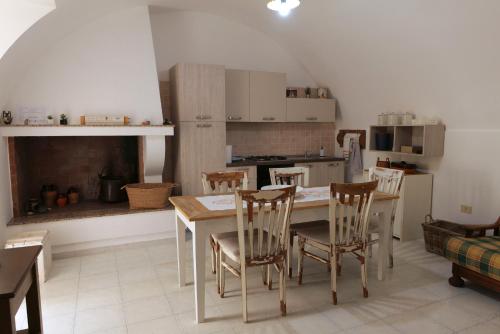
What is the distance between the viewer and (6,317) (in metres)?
1.31

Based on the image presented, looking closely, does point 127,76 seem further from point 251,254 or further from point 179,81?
point 251,254

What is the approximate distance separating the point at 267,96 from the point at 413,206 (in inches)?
89.7

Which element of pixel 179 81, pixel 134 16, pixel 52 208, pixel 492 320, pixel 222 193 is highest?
pixel 134 16

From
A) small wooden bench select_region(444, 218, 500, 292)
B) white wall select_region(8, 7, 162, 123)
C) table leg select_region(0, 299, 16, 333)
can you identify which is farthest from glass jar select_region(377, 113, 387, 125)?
table leg select_region(0, 299, 16, 333)

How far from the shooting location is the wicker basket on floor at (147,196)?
3.92 metres

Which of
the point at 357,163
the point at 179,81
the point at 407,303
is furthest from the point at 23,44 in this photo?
the point at 357,163

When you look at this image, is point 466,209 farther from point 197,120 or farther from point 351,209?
point 197,120

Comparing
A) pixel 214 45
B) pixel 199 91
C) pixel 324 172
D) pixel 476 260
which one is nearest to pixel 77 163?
pixel 199 91

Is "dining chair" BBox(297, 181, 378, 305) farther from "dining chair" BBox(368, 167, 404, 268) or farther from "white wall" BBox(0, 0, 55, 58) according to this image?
"white wall" BBox(0, 0, 55, 58)

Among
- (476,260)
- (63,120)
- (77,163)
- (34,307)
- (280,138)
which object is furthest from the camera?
(280,138)

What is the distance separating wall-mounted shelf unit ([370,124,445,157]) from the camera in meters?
3.86

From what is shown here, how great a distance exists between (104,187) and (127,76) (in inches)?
51.1

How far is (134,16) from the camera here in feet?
12.9

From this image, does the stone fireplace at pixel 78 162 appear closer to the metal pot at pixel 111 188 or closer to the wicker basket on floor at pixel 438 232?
the metal pot at pixel 111 188
